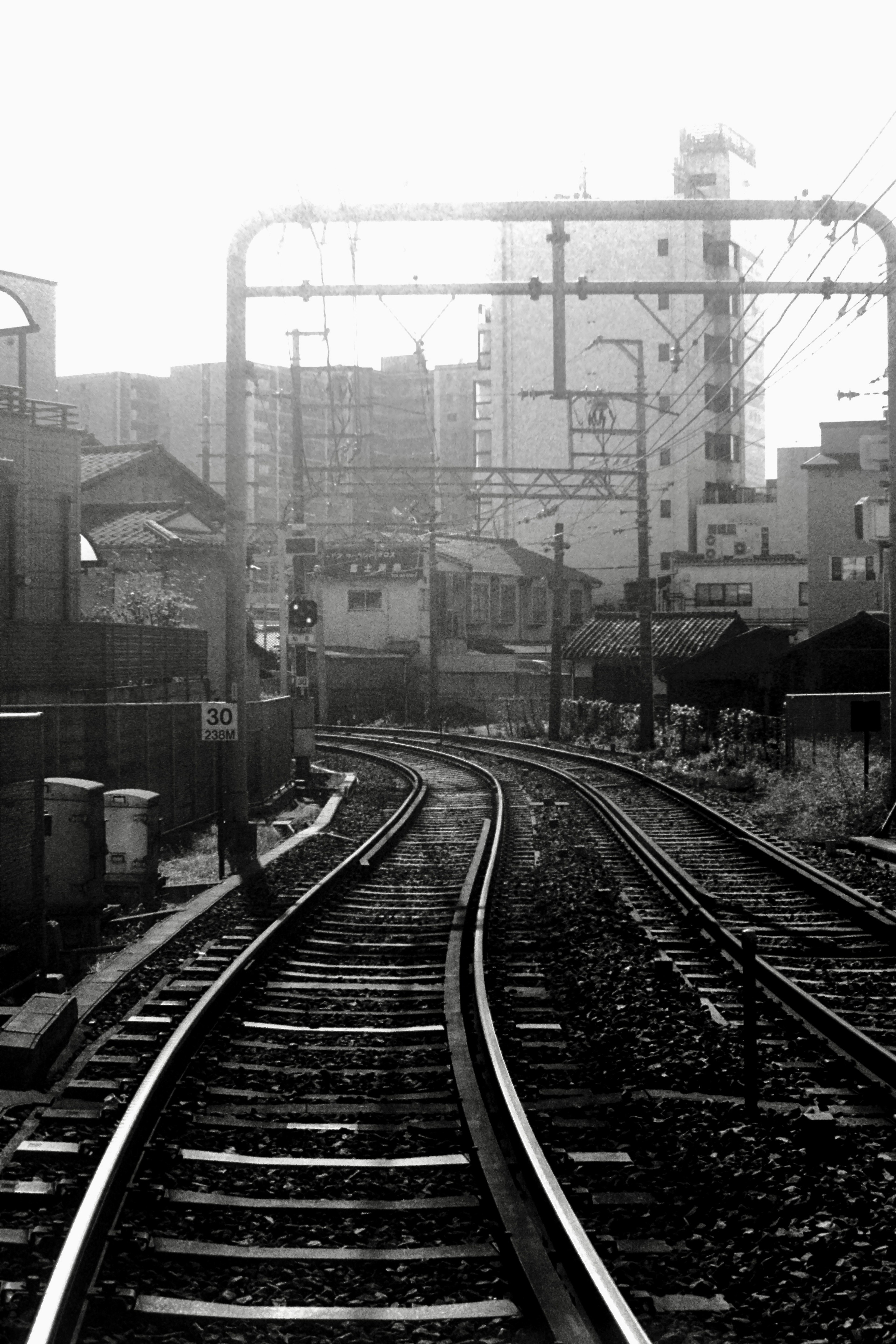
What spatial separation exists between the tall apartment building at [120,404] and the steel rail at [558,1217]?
100983 mm

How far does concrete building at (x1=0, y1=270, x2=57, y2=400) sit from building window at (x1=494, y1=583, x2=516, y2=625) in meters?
33.8

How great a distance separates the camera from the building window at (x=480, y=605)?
66062 mm

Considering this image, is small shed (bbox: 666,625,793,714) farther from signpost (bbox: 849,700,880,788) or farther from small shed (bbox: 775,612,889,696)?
signpost (bbox: 849,700,880,788)

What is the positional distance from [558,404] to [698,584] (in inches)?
528

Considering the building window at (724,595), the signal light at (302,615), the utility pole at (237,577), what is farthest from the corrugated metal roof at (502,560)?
the utility pole at (237,577)

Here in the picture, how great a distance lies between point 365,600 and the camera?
2436 inches

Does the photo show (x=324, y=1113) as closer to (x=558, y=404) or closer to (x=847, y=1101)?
(x=847, y=1101)

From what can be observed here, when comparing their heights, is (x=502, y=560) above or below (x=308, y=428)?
below

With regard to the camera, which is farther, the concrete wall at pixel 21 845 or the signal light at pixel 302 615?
the signal light at pixel 302 615

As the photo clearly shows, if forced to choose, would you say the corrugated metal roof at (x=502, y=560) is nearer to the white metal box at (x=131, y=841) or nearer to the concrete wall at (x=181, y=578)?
the concrete wall at (x=181, y=578)

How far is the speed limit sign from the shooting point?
→ 17.3 meters

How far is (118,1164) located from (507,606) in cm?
6241

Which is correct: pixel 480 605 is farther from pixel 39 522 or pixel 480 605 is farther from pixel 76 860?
pixel 76 860

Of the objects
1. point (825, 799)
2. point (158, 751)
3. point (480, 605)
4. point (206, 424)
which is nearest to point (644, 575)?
point (825, 799)
